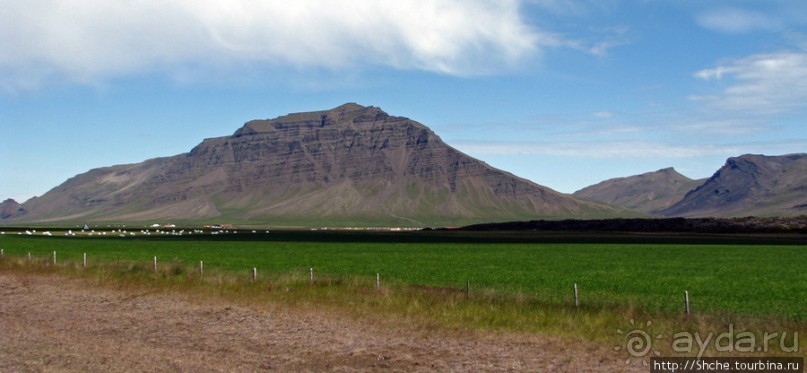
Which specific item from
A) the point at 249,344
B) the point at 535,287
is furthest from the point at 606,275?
the point at 249,344

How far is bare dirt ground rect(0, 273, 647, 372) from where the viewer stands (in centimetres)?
1725

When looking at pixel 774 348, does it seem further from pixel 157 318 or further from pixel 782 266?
pixel 782 266

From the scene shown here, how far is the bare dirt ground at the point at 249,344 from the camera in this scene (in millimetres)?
17250

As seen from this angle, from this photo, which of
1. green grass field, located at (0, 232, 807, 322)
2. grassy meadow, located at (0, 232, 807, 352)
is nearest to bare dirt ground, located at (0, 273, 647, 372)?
grassy meadow, located at (0, 232, 807, 352)

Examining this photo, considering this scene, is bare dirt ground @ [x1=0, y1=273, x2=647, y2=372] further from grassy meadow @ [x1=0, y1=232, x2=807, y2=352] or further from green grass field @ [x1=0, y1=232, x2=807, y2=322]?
green grass field @ [x1=0, y1=232, x2=807, y2=322]

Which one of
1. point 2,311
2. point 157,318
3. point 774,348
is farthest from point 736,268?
point 2,311

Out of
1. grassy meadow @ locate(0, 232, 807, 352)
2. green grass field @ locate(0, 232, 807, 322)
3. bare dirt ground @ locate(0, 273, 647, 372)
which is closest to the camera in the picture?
bare dirt ground @ locate(0, 273, 647, 372)

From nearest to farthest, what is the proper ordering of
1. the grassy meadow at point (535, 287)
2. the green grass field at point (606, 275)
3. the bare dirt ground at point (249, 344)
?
the bare dirt ground at point (249, 344) → the grassy meadow at point (535, 287) → the green grass field at point (606, 275)

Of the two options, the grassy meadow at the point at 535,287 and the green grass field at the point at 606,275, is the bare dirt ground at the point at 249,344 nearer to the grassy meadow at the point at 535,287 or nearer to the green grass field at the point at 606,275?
the grassy meadow at the point at 535,287

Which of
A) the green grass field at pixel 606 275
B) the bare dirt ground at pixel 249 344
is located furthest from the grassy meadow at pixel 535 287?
the bare dirt ground at pixel 249 344

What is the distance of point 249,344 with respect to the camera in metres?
20.1

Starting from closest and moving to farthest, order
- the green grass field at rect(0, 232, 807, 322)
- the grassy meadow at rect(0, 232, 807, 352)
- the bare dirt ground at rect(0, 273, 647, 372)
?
the bare dirt ground at rect(0, 273, 647, 372)
the grassy meadow at rect(0, 232, 807, 352)
the green grass field at rect(0, 232, 807, 322)

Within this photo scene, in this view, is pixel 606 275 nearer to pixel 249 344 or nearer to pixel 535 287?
pixel 535 287

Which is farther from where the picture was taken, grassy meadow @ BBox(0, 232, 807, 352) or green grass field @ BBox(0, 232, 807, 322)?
green grass field @ BBox(0, 232, 807, 322)
